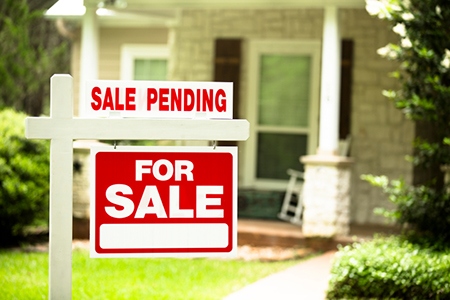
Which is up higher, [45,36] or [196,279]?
[45,36]

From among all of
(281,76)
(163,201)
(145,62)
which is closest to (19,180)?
(281,76)

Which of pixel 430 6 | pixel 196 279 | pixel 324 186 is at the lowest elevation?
pixel 196 279

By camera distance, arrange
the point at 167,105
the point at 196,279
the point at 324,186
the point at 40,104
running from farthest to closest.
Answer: the point at 40,104 → the point at 324,186 → the point at 196,279 → the point at 167,105

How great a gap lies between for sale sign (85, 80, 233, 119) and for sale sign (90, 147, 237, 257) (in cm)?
16

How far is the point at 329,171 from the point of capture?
8789 millimetres

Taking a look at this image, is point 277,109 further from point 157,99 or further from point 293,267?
point 157,99

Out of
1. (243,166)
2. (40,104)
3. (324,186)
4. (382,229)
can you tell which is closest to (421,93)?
(324,186)

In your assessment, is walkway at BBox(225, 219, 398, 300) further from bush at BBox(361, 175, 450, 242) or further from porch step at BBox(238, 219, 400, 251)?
bush at BBox(361, 175, 450, 242)

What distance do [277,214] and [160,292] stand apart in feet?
13.7

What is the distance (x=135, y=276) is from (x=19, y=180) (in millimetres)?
2532

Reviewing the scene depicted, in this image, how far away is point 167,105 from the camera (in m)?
3.32

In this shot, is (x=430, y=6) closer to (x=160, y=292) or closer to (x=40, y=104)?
(x=160, y=292)

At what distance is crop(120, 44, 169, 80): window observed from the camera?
12.4m

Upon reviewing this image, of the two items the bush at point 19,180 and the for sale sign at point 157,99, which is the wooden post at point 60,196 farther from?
the bush at point 19,180
